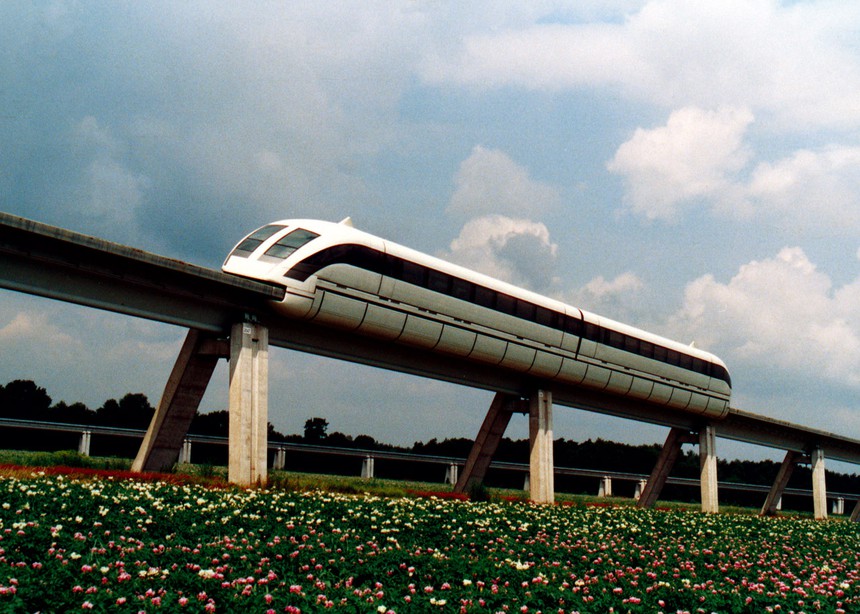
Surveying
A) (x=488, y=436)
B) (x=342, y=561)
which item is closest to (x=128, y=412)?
(x=488, y=436)

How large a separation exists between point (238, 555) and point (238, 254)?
15379mm

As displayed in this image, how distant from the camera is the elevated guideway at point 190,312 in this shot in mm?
19656

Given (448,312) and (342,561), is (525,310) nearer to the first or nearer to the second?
(448,312)

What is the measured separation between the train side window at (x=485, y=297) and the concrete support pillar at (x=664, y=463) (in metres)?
20.3

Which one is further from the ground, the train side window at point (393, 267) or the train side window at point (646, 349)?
the train side window at point (393, 267)

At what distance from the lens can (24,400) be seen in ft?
218

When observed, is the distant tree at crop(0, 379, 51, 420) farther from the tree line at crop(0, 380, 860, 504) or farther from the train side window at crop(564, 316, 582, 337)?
the train side window at crop(564, 316, 582, 337)

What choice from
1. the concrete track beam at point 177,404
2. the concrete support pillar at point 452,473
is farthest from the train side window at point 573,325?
the concrete support pillar at point 452,473

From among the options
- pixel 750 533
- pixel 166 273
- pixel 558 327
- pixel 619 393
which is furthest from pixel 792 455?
pixel 166 273

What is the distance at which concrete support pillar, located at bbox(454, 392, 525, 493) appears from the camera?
1393 inches

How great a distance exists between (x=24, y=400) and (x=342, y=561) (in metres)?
64.4

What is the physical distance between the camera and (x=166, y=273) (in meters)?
21.9

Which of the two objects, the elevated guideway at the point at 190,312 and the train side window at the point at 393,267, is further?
the train side window at the point at 393,267

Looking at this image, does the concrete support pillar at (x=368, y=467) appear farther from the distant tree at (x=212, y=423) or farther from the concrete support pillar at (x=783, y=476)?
the concrete support pillar at (x=783, y=476)
